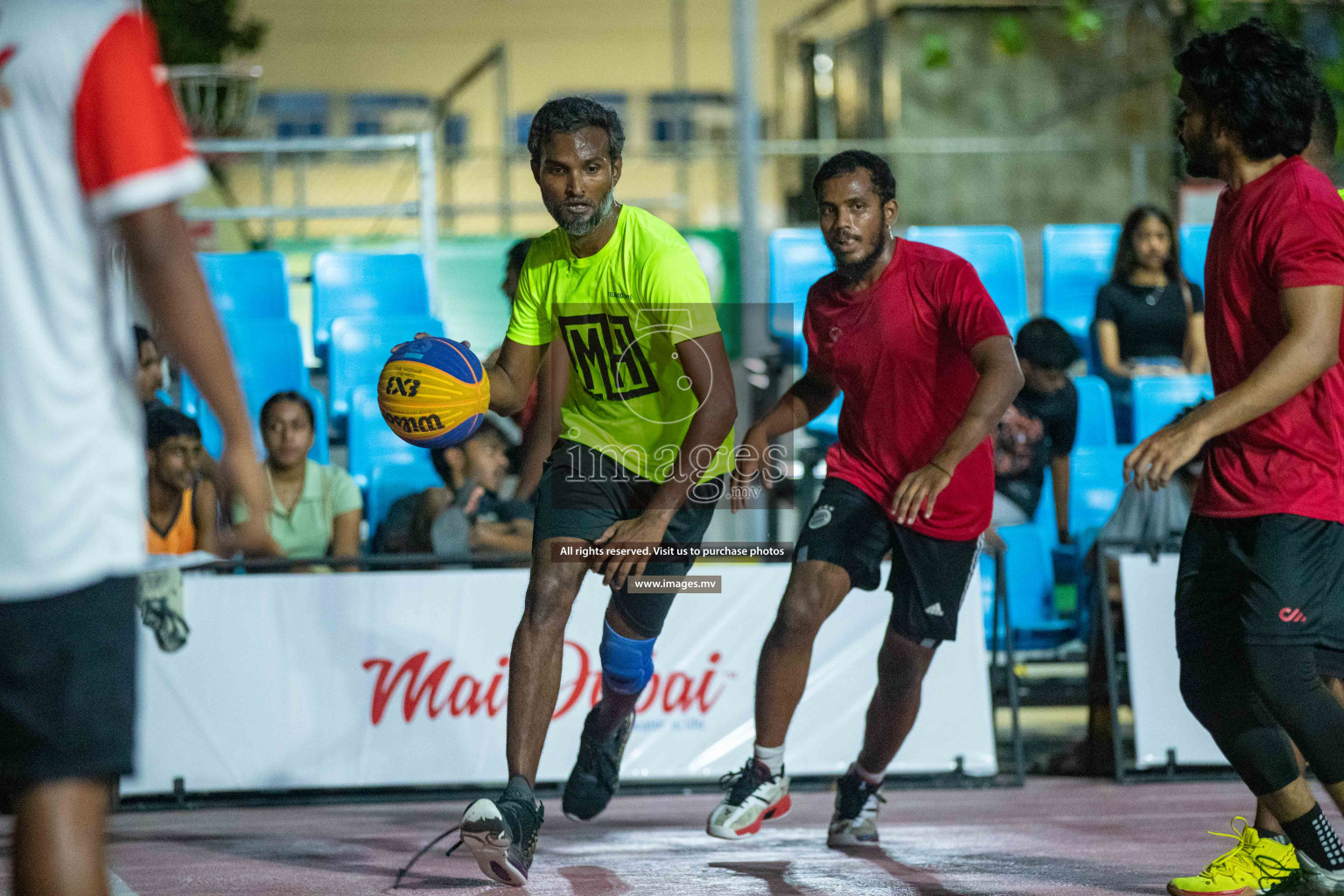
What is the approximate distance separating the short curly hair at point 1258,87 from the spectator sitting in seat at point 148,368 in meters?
5.21

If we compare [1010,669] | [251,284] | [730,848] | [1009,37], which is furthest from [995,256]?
[730,848]

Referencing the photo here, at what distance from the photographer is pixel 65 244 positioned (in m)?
2.37

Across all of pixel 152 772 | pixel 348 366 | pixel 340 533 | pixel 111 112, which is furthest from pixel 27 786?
pixel 348 366

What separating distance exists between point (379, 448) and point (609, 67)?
17362 millimetres

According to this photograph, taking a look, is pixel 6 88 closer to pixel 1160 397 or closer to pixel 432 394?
pixel 432 394

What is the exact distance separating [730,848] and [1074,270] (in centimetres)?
630

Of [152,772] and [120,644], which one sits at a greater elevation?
[120,644]

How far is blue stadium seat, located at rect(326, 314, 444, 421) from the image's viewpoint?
26.8 feet

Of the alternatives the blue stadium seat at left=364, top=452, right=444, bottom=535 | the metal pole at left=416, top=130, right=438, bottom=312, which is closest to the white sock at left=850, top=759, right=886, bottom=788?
the blue stadium seat at left=364, top=452, right=444, bottom=535

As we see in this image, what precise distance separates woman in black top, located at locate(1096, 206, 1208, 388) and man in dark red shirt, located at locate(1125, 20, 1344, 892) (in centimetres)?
516

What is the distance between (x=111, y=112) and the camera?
7.59 ft

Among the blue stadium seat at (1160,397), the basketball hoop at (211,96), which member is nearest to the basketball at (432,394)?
the blue stadium seat at (1160,397)

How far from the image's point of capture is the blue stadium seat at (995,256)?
9703mm

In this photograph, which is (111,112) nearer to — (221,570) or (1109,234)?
(221,570)
